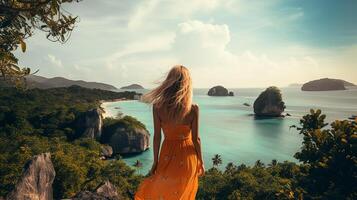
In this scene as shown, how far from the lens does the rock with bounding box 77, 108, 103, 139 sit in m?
66.6

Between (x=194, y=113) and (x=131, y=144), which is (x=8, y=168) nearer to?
(x=194, y=113)

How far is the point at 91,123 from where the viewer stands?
6725 cm

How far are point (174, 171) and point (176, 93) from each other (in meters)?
1.09

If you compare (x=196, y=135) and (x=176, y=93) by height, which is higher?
(x=176, y=93)

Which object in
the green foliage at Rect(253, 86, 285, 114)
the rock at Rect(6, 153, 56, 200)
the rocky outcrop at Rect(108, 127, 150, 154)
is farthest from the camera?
the green foliage at Rect(253, 86, 285, 114)

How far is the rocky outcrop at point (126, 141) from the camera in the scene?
224 feet

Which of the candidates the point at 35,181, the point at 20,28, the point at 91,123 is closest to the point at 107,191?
the point at 35,181

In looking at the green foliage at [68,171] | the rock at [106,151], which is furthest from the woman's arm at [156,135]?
the rock at [106,151]

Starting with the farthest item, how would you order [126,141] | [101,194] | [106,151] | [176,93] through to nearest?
[126,141] → [106,151] → [101,194] → [176,93]

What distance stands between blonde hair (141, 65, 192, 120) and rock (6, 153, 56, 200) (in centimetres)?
948

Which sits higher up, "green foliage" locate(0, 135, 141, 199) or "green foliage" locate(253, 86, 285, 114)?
"green foliage" locate(253, 86, 285, 114)

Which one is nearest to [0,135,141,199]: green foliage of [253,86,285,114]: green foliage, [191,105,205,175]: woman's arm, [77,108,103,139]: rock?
[191,105,205,175]: woman's arm

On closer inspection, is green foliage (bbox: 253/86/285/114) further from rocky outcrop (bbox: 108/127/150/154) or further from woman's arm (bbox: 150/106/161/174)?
Result: woman's arm (bbox: 150/106/161/174)

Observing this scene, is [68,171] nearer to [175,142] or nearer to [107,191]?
[107,191]
